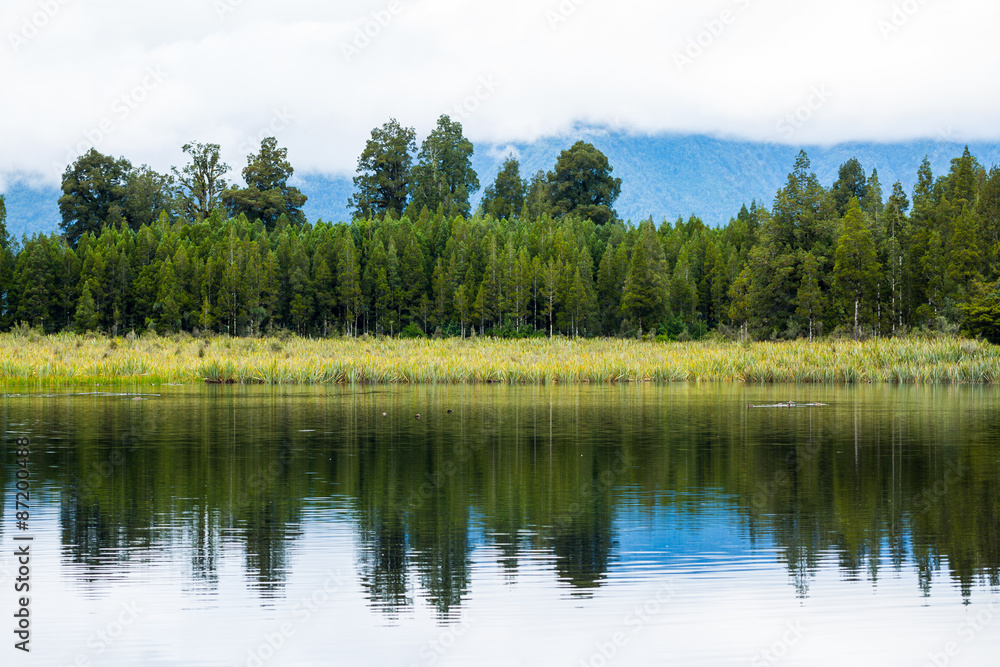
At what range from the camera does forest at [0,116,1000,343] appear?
72188 millimetres

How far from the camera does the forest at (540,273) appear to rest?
7219 centimetres

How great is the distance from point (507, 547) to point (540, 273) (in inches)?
3039

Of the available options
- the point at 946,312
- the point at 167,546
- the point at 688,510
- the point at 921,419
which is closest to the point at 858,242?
the point at 946,312

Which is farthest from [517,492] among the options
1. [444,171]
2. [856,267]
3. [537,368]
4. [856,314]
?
[444,171]

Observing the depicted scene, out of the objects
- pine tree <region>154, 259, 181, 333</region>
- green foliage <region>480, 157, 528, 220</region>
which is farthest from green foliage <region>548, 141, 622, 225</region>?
pine tree <region>154, 259, 181, 333</region>

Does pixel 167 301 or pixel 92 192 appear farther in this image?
pixel 92 192

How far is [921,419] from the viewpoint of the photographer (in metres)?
25.6

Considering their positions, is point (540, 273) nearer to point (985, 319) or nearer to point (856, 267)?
point (856, 267)

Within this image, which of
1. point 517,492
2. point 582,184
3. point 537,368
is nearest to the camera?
point 517,492

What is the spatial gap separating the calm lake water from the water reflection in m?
0.06

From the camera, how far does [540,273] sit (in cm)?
8794

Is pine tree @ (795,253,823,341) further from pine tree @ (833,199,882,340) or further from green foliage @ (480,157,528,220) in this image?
green foliage @ (480,157,528,220)

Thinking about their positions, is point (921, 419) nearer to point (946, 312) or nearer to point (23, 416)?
point (23, 416)

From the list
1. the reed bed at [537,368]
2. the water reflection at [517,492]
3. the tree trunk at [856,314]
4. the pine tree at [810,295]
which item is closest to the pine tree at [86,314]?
the reed bed at [537,368]
